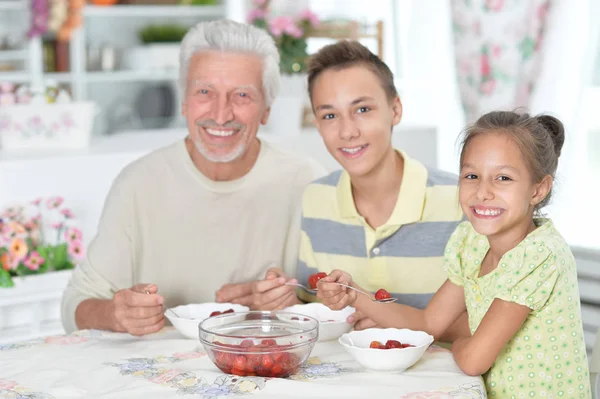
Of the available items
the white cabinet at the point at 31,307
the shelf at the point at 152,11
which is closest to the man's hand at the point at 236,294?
the white cabinet at the point at 31,307

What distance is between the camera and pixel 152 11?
18.9ft

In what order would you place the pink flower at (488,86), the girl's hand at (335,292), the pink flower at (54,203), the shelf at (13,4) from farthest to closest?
the shelf at (13,4) < the pink flower at (488,86) < the pink flower at (54,203) < the girl's hand at (335,292)

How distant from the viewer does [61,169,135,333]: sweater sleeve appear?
2074 millimetres

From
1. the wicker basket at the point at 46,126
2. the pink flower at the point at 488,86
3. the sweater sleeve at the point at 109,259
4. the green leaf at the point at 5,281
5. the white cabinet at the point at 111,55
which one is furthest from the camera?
the white cabinet at the point at 111,55

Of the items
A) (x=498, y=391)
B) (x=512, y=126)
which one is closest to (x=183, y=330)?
(x=498, y=391)

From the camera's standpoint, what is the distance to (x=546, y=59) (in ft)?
11.0

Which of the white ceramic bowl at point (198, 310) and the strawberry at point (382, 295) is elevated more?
the strawberry at point (382, 295)

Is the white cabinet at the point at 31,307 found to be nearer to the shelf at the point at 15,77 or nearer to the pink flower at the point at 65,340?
the pink flower at the point at 65,340

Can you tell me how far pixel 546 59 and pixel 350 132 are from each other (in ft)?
5.57

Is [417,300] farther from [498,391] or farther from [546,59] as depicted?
[546,59]

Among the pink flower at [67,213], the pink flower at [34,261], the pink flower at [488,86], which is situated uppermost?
the pink flower at [488,86]

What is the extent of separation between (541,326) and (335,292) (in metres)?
0.38

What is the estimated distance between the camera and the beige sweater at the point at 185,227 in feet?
7.04

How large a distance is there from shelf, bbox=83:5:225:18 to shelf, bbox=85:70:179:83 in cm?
38
